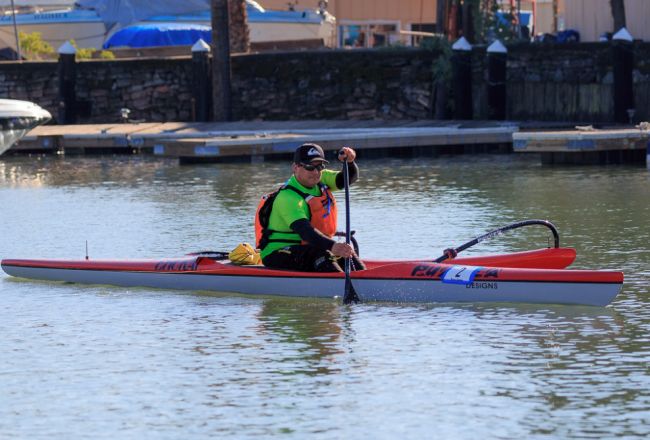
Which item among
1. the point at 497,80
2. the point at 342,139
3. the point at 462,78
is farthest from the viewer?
the point at 462,78

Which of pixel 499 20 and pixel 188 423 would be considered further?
pixel 499 20

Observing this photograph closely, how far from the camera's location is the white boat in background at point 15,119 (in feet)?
88.3

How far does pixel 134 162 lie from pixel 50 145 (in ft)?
8.61

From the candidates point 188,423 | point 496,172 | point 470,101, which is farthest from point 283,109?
point 188,423

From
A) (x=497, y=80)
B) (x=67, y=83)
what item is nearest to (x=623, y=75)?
(x=497, y=80)

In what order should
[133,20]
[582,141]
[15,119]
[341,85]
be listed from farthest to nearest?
1. [133,20]
2. [341,85]
3. [15,119]
4. [582,141]

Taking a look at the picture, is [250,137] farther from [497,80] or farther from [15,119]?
[497,80]

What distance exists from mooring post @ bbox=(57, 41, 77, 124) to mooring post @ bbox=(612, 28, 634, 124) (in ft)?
40.1

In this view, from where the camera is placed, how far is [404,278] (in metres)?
12.5

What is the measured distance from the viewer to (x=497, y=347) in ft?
36.1

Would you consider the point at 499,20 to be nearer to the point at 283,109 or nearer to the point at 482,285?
the point at 283,109

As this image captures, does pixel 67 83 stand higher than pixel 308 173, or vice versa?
pixel 67 83

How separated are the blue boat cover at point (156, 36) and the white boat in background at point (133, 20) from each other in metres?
1.36

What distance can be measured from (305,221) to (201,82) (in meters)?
20.0
